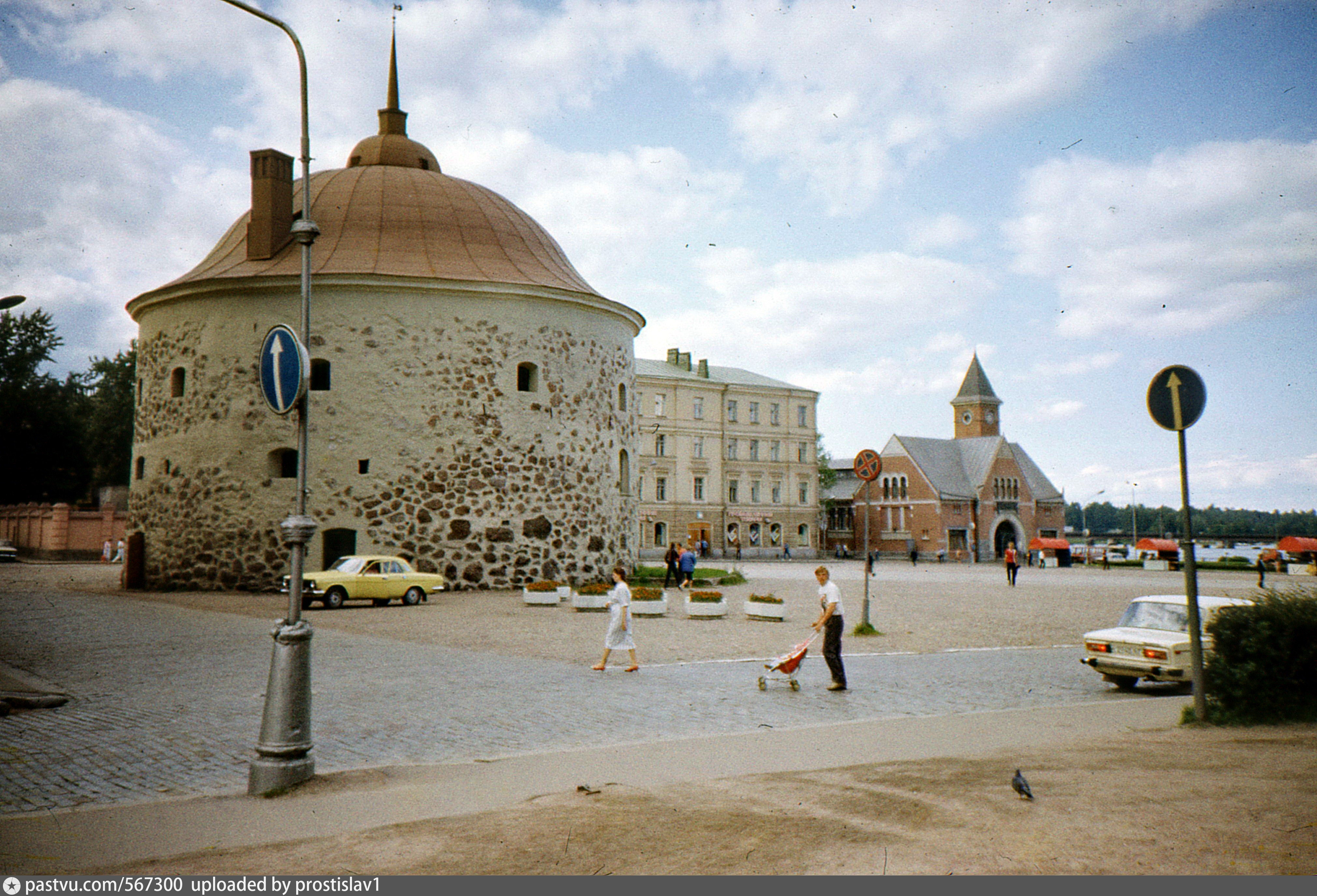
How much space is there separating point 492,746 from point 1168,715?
23.3 ft

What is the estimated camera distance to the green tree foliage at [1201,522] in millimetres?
53625

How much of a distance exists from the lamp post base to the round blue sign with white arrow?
8.90 ft

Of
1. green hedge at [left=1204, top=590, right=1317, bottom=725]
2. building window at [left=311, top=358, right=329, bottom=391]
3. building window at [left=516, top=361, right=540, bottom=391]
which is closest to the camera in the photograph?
green hedge at [left=1204, top=590, right=1317, bottom=725]

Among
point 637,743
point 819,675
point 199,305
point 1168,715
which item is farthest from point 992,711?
point 199,305

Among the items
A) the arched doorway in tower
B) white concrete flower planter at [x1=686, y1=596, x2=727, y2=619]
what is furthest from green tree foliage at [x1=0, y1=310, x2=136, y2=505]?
the arched doorway in tower

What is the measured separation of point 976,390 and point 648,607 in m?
87.7

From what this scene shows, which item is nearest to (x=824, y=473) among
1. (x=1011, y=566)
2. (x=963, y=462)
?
(x=963, y=462)

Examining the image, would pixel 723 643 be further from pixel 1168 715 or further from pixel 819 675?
pixel 1168 715

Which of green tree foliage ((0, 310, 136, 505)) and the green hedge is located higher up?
green tree foliage ((0, 310, 136, 505))

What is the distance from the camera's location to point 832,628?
12219 mm

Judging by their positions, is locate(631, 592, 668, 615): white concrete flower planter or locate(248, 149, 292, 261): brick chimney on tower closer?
locate(631, 592, 668, 615): white concrete flower planter

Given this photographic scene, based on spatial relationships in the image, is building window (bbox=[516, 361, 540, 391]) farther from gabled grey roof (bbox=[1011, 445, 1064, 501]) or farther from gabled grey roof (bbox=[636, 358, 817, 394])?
gabled grey roof (bbox=[1011, 445, 1064, 501])

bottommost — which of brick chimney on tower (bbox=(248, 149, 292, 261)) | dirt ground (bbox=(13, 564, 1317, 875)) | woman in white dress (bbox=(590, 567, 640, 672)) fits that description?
dirt ground (bbox=(13, 564, 1317, 875))

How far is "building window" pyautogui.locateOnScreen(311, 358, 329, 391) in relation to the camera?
28031 mm
